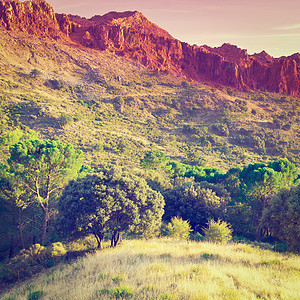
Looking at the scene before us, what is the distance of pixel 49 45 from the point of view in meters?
97.1

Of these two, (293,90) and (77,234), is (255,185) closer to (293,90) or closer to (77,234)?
(77,234)

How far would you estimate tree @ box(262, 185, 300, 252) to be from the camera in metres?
12.9

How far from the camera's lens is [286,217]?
1384 centimetres

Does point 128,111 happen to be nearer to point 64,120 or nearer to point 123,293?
point 64,120

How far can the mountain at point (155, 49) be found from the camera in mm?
106250

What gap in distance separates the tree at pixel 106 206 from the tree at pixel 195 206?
32.5 feet

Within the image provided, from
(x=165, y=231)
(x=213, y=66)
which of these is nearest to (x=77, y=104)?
(x=165, y=231)

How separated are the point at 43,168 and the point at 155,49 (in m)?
132

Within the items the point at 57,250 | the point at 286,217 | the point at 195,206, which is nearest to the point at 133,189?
the point at 57,250

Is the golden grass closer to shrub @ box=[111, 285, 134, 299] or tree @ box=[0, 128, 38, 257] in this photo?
shrub @ box=[111, 285, 134, 299]

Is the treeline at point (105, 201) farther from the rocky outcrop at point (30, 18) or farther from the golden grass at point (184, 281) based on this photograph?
the rocky outcrop at point (30, 18)

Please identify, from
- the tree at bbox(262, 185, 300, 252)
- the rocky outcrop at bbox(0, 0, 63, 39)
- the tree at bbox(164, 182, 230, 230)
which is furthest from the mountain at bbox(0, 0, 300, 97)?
the tree at bbox(262, 185, 300, 252)

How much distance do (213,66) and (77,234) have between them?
147m

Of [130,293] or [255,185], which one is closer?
[130,293]
